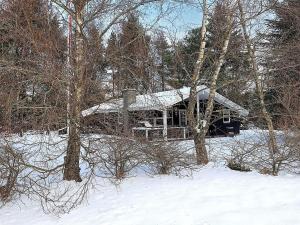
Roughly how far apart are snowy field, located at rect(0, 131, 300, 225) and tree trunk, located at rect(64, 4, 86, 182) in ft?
2.67

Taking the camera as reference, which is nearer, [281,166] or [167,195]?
[167,195]

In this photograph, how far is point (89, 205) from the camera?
973cm

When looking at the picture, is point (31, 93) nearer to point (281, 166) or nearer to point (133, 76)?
point (133, 76)

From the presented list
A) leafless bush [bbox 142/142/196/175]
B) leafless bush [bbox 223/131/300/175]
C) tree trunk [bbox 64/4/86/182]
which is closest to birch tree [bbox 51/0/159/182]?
tree trunk [bbox 64/4/86/182]

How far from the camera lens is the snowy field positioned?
784 centimetres

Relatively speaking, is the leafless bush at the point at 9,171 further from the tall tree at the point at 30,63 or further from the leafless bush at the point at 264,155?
the leafless bush at the point at 264,155

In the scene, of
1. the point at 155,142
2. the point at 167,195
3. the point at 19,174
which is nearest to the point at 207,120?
the point at 155,142

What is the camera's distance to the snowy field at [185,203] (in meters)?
7.84

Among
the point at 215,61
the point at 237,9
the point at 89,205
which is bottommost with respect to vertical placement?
the point at 89,205

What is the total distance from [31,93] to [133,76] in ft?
8.47

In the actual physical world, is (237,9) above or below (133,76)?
above

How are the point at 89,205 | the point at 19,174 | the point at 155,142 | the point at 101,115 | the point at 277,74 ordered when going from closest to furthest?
the point at 89,205 → the point at 19,174 → the point at 101,115 → the point at 155,142 → the point at 277,74

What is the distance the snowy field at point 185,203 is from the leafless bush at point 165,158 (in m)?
0.45

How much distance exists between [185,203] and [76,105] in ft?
12.1
